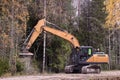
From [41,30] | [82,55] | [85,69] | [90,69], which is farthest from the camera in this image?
[41,30]

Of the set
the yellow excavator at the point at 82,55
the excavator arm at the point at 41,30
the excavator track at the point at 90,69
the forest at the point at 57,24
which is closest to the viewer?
the forest at the point at 57,24

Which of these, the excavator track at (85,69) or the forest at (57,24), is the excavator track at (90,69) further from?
the forest at (57,24)

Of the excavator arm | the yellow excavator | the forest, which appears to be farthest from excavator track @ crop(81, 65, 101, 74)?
the forest

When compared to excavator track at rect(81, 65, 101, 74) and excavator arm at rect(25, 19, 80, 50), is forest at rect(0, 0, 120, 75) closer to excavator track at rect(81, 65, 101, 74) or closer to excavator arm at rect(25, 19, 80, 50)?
excavator arm at rect(25, 19, 80, 50)

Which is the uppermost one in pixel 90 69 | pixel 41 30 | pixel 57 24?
pixel 57 24

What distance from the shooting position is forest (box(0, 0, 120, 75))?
982 inches

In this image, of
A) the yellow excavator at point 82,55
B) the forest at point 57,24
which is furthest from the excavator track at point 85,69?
the forest at point 57,24

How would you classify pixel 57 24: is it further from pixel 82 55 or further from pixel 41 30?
pixel 82 55

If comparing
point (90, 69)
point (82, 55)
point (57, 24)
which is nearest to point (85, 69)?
point (90, 69)

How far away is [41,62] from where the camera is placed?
34.6 m

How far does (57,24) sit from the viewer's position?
34.4 m

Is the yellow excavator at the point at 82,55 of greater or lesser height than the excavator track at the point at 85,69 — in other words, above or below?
above

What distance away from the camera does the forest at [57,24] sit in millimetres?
24938

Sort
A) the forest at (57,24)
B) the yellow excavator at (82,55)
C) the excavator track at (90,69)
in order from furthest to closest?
the yellow excavator at (82,55) → the excavator track at (90,69) → the forest at (57,24)
